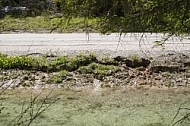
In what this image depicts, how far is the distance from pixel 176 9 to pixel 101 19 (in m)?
0.58

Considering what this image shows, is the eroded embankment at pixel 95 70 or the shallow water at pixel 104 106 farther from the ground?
the eroded embankment at pixel 95 70

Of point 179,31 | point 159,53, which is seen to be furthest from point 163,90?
point 179,31

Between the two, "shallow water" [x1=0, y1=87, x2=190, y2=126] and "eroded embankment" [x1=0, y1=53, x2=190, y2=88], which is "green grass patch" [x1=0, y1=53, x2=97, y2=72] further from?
"shallow water" [x1=0, y1=87, x2=190, y2=126]

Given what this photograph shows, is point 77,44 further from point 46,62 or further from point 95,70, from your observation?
point 95,70

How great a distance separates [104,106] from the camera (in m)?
8.52

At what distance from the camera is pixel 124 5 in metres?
3.16

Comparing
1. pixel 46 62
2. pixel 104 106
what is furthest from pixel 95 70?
pixel 104 106

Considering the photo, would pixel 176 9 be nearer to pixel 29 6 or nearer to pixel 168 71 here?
pixel 29 6

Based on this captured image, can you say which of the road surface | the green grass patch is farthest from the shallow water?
the road surface

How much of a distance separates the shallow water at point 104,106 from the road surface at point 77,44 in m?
2.09

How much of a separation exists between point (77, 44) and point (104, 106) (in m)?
5.01

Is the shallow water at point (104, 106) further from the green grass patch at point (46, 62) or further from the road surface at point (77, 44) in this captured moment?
the road surface at point (77, 44)

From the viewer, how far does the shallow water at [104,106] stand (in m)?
7.12

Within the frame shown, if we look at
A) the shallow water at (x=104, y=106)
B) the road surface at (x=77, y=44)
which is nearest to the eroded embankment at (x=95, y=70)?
the shallow water at (x=104, y=106)
